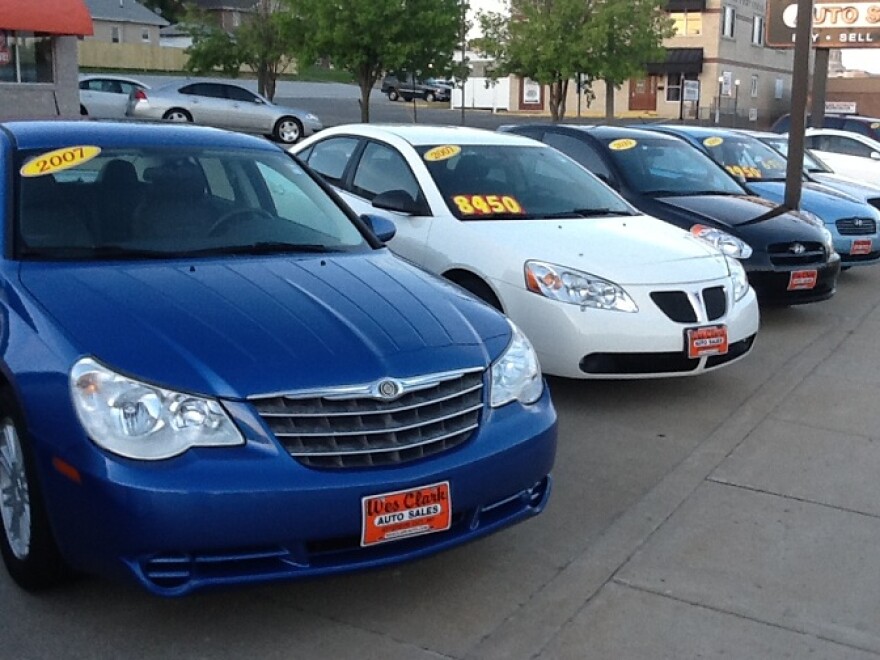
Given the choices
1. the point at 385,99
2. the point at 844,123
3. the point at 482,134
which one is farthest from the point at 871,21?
the point at 385,99

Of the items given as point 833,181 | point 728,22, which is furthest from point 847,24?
point 728,22

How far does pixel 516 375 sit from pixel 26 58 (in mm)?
21632

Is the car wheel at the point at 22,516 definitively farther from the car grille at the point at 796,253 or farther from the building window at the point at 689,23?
the building window at the point at 689,23

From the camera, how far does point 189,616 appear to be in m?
3.87

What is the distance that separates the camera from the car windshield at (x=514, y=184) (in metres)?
7.21

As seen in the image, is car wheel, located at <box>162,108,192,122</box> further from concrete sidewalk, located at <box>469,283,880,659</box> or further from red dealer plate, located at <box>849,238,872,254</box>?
concrete sidewalk, located at <box>469,283,880,659</box>

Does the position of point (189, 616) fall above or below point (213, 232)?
below

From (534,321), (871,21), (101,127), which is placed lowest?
(534,321)

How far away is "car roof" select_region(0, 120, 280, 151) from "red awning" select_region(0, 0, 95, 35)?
17990mm

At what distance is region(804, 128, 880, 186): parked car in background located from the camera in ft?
55.3

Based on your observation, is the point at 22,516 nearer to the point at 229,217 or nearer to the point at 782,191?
the point at 229,217

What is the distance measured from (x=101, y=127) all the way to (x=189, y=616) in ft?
7.74

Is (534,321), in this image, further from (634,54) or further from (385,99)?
(385,99)

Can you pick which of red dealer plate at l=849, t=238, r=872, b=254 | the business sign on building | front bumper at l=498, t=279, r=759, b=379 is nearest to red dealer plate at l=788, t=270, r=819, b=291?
red dealer plate at l=849, t=238, r=872, b=254
